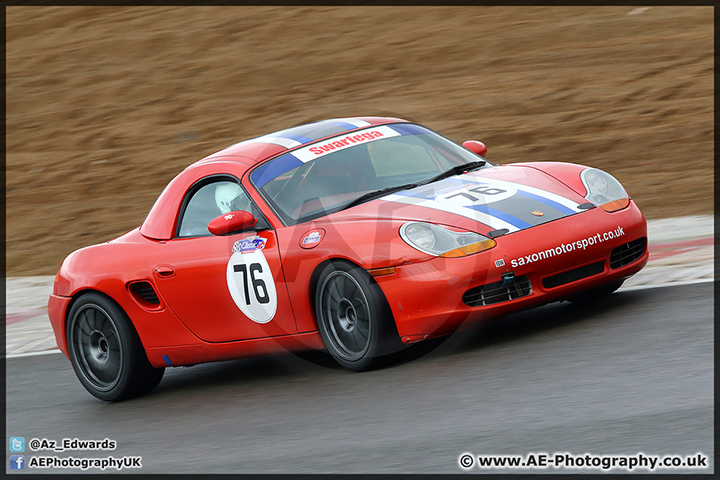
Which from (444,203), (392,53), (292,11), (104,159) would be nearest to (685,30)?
(392,53)

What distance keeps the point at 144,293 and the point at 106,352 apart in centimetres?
53

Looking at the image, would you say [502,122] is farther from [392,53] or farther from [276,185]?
[276,185]

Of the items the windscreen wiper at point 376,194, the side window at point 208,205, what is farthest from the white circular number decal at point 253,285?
the windscreen wiper at point 376,194

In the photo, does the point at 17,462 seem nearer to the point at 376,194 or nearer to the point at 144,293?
the point at 144,293

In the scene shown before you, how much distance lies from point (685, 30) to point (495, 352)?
34.4 ft

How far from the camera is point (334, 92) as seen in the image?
14.5m

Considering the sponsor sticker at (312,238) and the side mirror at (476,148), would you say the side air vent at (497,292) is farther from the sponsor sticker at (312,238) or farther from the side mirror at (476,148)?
the side mirror at (476,148)

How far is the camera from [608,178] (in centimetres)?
588

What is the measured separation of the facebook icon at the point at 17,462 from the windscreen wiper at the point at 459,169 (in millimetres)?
2772

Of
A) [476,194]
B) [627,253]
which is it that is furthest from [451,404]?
[627,253]

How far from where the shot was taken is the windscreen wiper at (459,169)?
599cm

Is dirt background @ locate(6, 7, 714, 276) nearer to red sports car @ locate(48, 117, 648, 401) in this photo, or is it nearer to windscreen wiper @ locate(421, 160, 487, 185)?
windscreen wiper @ locate(421, 160, 487, 185)

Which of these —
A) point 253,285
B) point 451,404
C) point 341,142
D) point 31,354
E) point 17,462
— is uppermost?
point 341,142

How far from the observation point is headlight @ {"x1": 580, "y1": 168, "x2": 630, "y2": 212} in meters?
5.59
